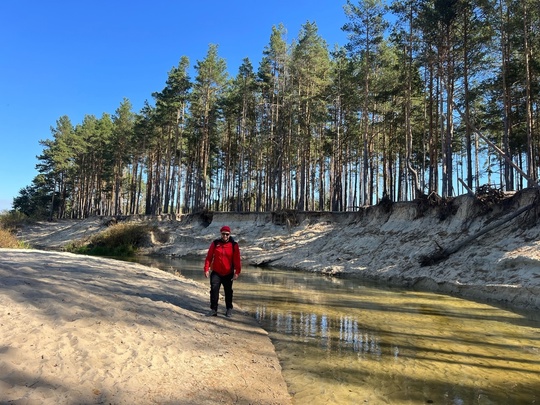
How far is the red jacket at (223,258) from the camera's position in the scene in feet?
25.4

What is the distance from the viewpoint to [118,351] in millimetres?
4707

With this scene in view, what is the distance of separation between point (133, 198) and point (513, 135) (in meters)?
52.6

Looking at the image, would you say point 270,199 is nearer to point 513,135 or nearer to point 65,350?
point 513,135

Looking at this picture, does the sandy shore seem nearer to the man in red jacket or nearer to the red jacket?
the man in red jacket

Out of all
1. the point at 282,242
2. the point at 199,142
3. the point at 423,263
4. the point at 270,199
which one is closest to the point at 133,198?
the point at 199,142

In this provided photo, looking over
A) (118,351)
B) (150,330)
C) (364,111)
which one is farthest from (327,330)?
(364,111)

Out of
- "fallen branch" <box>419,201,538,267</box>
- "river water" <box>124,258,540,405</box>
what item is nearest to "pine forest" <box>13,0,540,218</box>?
"fallen branch" <box>419,201,538,267</box>

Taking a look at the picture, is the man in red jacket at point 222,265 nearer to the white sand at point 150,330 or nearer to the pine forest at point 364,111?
the white sand at point 150,330

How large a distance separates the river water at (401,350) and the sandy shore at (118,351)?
2.08 feet

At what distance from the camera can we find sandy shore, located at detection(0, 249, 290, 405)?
12.3 feet

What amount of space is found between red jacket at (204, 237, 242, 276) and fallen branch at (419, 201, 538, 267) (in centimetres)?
1276

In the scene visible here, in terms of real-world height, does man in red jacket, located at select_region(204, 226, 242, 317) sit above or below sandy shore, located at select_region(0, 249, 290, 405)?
above

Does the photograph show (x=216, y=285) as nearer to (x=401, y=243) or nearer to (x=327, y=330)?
(x=327, y=330)

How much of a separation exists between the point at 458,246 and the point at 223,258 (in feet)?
44.6
